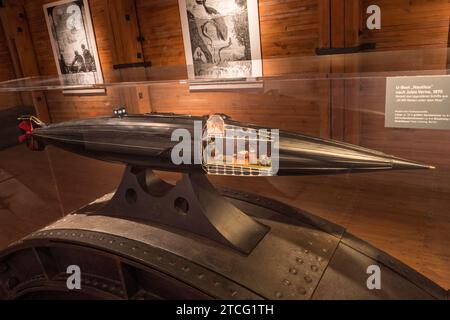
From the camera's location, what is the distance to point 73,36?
5.80m

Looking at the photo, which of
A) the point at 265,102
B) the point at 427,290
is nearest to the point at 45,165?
the point at 265,102

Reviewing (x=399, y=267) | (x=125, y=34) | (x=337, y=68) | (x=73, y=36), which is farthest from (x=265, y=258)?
(x=73, y=36)

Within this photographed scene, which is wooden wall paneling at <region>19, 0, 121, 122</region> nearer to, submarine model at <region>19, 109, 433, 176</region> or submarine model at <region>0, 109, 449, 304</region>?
submarine model at <region>0, 109, 449, 304</region>

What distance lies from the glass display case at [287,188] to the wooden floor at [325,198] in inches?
0.5

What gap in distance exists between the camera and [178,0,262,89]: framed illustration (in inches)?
160

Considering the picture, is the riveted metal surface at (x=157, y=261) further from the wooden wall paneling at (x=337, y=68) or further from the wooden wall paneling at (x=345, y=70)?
the wooden wall paneling at (x=337, y=68)

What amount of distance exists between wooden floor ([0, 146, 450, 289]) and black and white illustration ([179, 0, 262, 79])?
1.57 meters

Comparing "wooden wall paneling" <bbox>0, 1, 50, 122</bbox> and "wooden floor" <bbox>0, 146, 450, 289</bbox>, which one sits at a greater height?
"wooden wall paneling" <bbox>0, 1, 50, 122</bbox>

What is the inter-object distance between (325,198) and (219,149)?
200 cm

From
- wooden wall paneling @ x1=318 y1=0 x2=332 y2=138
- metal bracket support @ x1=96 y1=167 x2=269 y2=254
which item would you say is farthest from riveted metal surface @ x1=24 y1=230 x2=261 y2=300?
wooden wall paneling @ x1=318 y1=0 x2=332 y2=138

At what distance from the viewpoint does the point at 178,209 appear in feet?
6.23

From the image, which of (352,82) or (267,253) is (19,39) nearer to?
(352,82)

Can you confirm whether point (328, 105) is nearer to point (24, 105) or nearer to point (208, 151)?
point (208, 151)
